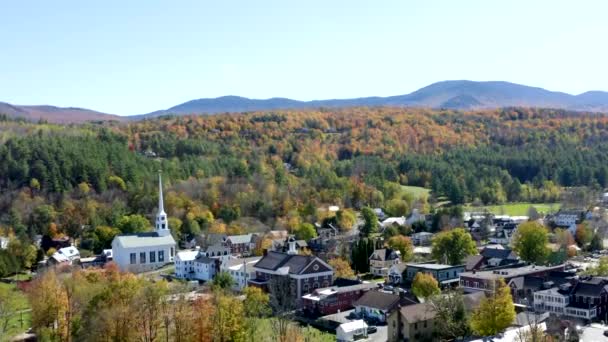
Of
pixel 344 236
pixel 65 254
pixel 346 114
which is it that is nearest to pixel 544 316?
pixel 344 236

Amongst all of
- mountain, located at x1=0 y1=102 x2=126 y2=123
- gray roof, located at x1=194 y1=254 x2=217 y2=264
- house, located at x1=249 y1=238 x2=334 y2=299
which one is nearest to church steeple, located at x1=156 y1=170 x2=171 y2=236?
gray roof, located at x1=194 y1=254 x2=217 y2=264

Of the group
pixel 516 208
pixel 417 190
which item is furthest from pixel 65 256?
pixel 516 208

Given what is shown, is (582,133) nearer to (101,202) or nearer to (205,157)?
(205,157)

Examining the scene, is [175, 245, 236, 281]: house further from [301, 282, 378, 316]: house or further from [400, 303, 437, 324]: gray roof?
[400, 303, 437, 324]: gray roof

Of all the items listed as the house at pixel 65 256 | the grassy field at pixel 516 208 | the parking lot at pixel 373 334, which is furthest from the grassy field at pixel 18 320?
the grassy field at pixel 516 208

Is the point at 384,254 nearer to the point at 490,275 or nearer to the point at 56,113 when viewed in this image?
the point at 490,275

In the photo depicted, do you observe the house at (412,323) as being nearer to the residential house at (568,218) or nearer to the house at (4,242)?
the residential house at (568,218)
